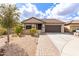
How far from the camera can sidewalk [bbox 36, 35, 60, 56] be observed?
13.0 ft

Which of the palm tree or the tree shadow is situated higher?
the palm tree

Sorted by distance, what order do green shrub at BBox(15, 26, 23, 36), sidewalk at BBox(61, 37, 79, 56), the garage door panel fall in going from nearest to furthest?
sidewalk at BBox(61, 37, 79, 56)
green shrub at BBox(15, 26, 23, 36)
the garage door panel

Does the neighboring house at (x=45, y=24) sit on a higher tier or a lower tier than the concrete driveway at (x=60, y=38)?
higher

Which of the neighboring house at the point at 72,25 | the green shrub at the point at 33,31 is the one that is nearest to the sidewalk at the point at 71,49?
the neighboring house at the point at 72,25

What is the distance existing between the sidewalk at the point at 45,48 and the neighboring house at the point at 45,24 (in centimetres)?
21

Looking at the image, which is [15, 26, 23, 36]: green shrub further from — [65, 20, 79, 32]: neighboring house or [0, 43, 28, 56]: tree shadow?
[65, 20, 79, 32]: neighboring house

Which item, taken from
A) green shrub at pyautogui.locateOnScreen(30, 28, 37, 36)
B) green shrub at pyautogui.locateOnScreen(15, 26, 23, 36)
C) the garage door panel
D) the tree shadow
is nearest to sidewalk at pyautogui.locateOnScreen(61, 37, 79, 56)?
the garage door panel

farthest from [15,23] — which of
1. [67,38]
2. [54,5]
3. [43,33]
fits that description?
[67,38]

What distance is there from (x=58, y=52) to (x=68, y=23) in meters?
0.69

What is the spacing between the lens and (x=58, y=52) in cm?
396

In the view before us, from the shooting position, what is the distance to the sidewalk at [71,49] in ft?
12.9

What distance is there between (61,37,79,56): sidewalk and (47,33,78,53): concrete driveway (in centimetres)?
7

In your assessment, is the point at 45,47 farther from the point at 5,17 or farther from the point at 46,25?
the point at 5,17

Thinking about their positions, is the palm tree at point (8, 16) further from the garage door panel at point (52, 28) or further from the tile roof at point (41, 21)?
the garage door panel at point (52, 28)
